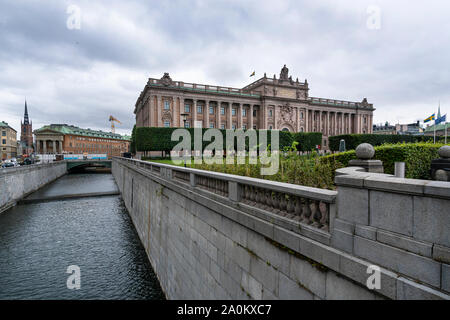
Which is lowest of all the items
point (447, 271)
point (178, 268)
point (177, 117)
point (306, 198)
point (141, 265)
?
point (141, 265)

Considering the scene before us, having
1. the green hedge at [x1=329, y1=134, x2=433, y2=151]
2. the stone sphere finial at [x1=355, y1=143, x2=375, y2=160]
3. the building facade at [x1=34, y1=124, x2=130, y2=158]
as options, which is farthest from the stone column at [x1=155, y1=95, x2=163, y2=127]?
the stone sphere finial at [x1=355, y1=143, x2=375, y2=160]

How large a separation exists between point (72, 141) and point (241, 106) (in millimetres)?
83603

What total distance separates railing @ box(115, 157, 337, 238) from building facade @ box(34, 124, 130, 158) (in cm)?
Answer: 10181

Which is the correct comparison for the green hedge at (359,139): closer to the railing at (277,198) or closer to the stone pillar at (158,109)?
the stone pillar at (158,109)

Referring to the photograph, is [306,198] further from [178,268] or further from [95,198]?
[95,198]

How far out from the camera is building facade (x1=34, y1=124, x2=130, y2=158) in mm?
101562

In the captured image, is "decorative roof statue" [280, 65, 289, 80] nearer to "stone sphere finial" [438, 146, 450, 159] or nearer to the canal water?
the canal water

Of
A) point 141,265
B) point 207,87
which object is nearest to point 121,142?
point 207,87

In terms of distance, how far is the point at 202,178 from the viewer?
742 cm

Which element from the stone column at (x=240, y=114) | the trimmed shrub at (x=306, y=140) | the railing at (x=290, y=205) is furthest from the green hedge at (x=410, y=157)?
the stone column at (x=240, y=114)

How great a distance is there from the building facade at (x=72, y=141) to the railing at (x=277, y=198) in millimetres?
101808

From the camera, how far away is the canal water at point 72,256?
38.1ft

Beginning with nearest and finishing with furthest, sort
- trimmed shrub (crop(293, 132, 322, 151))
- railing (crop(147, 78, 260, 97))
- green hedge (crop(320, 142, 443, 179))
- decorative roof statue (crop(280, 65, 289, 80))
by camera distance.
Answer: green hedge (crop(320, 142, 443, 179))
trimmed shrub (crop(293, 132, 322, 151))
railing (crop(147, 78, 260, 97))
decorative roof statue (crop(280, 65, 289, 80))
